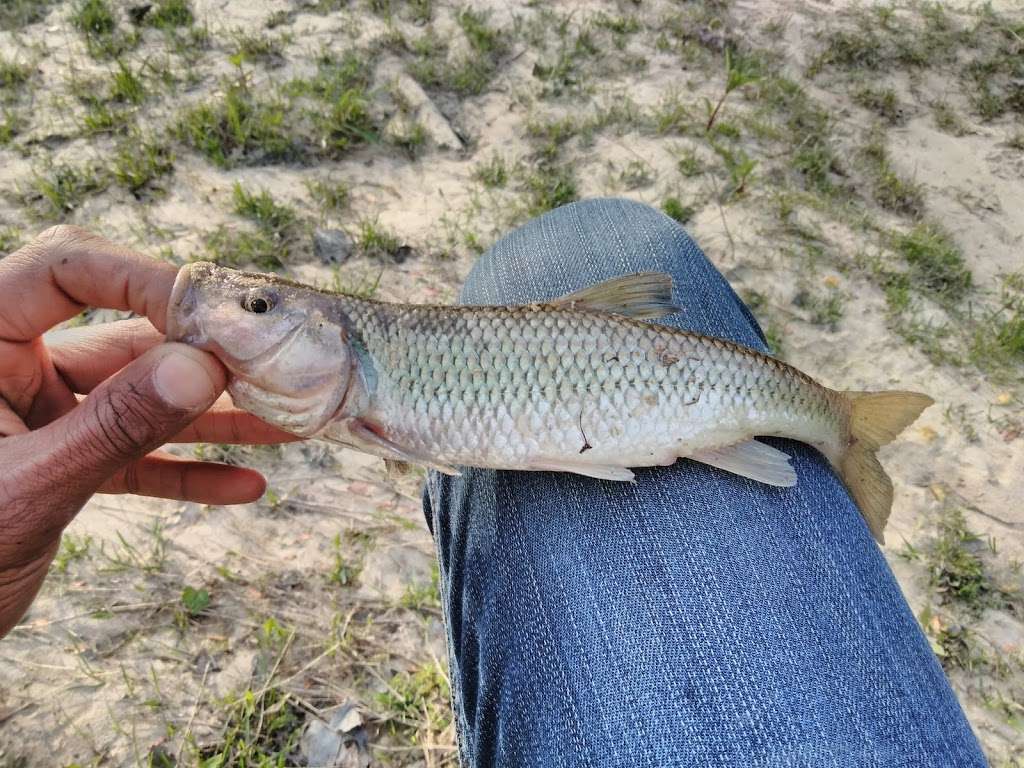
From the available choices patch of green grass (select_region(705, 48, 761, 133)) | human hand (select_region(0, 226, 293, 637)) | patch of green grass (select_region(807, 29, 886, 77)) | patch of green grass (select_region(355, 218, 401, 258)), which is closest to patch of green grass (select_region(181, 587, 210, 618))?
human hand (select_region(0, 226, 293, 637))

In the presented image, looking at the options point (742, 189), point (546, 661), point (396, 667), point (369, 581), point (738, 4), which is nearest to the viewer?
point (546, 661)

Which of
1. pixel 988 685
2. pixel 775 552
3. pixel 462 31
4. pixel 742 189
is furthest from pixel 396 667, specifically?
pixel 462 31

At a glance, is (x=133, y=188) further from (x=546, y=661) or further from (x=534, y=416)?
(x=546, y=661)

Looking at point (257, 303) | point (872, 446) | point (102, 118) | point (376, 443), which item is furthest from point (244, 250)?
point (872, 446)

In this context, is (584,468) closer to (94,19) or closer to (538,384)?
(538,384)

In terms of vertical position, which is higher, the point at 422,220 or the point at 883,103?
the point at 883,103

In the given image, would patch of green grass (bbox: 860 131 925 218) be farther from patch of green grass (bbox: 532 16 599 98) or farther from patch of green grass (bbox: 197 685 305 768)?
patch of green grass (bbox: 197 685 305 768)

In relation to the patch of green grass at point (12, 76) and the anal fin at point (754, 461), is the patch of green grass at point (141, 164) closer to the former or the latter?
the patch of green grass at point (12, 76)
